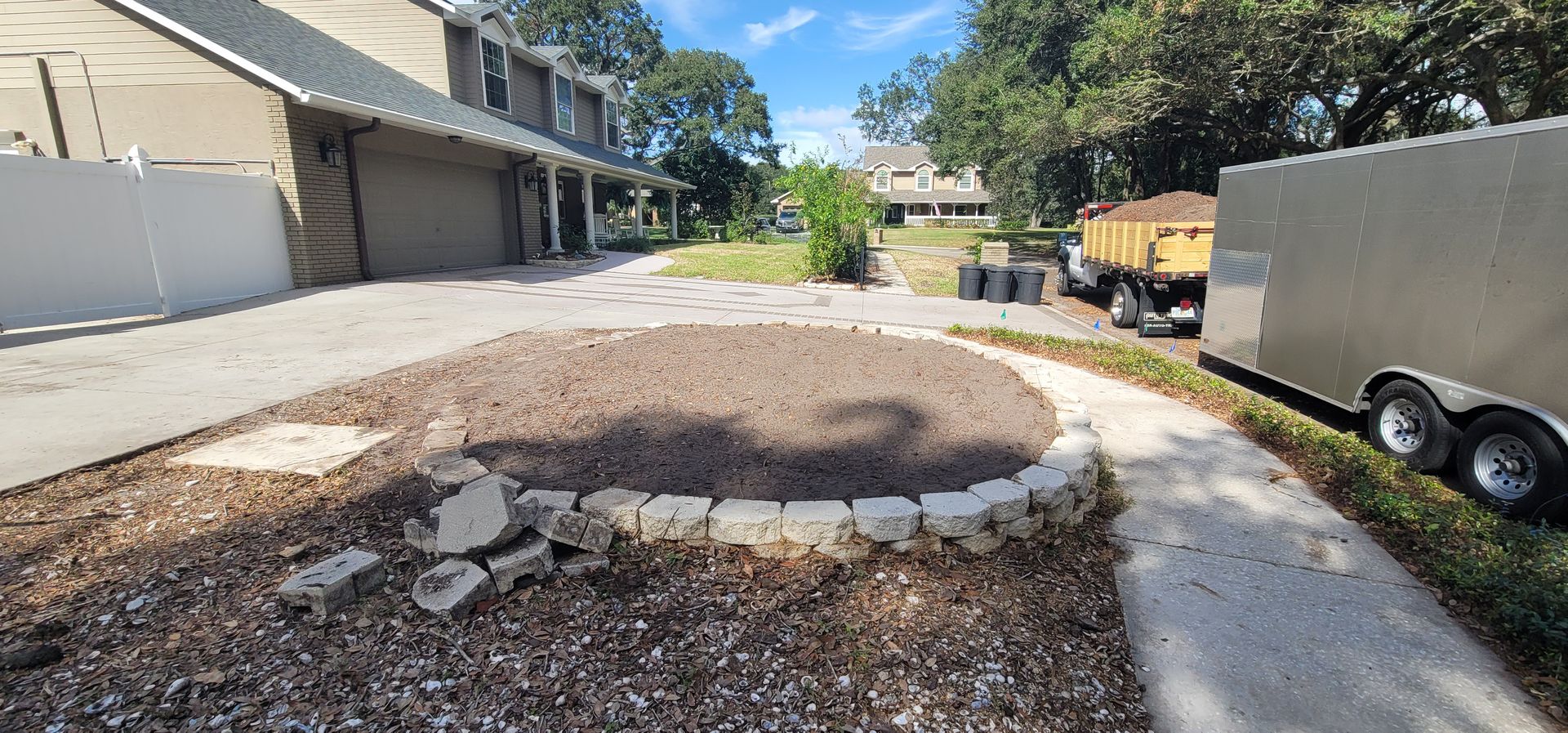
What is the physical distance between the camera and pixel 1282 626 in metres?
2.86

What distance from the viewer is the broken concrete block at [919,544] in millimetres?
3090

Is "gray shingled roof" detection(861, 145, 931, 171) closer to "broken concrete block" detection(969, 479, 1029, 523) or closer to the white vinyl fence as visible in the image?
the white vinyl fence

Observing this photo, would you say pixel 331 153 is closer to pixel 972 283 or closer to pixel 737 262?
pixel 737 262

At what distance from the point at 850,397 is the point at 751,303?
770cm

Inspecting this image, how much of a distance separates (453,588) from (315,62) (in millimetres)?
14231

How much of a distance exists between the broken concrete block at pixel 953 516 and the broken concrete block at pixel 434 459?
8.30 feet

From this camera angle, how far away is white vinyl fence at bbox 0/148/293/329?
780 centimetres

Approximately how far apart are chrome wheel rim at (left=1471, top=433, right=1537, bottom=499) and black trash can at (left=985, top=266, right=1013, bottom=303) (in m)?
10.00

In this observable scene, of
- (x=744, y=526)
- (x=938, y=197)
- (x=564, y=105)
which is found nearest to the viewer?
(x=744, y=526)

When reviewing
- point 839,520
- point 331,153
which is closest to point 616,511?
point 839,520

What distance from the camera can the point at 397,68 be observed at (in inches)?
682

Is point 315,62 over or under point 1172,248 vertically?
over

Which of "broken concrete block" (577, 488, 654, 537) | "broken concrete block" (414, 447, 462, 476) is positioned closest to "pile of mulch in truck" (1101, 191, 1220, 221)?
"broken concrete block" (577, 488, 654, 537)

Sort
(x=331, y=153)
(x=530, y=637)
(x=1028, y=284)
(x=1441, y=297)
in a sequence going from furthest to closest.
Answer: (x=1028, y=284) → (x=331, y=153) → (x=1441, y=297) → (x=530, y=637)
